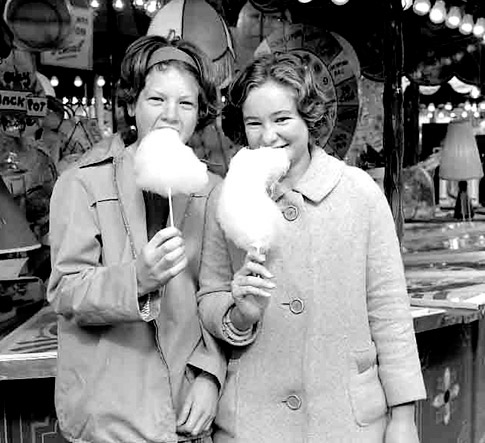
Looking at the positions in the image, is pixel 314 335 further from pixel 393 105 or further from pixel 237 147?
pixel 393 105

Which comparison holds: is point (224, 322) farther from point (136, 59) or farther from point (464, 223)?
point (464, 223)

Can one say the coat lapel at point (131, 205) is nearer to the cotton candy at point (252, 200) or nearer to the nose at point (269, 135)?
the cotton candy at point (252, 200)

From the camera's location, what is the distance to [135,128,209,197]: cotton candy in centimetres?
169

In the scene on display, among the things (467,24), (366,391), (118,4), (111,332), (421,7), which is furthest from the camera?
(467,24)

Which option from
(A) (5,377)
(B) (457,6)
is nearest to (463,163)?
(B) (457,6)

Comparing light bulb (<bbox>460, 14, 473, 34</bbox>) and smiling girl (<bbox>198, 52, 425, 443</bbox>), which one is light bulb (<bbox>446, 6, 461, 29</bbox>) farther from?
smiling girl (<bbox>198, 52, 425, 443</bbox>)

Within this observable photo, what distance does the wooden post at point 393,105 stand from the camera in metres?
4.56

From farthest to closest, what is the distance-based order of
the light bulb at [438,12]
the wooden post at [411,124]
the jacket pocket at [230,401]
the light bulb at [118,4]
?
the wooden post at [411,124] → the light bulb at [438,12] → the light bulb at [118,4] → the jacket pocket at [230,401]

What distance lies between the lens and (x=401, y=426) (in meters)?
1.93

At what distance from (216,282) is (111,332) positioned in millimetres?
282

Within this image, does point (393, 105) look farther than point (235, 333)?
Yes

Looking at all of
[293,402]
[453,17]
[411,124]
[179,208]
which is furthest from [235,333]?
[411,124]

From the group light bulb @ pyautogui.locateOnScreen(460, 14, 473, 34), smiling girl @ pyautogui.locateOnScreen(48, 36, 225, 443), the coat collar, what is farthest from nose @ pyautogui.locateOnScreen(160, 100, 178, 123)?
light bulb @ pyautogui.locateOnScreen(460, 14, 473, 34)

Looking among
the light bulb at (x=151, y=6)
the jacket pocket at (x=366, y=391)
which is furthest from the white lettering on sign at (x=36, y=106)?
the jacket pocket at (x=366, y=391)
